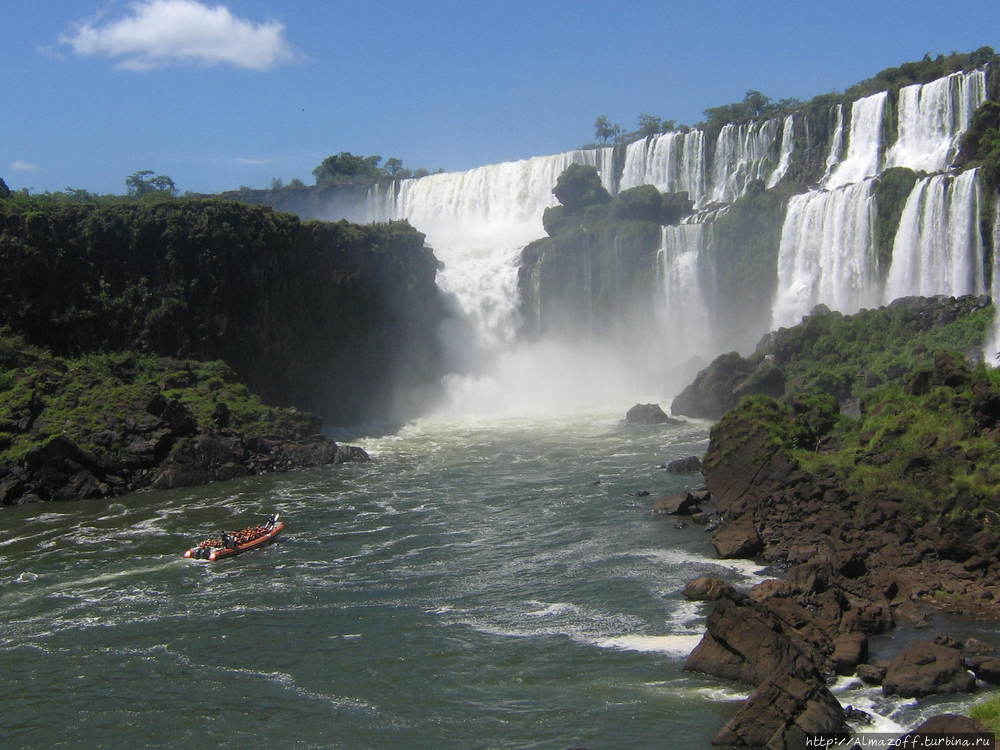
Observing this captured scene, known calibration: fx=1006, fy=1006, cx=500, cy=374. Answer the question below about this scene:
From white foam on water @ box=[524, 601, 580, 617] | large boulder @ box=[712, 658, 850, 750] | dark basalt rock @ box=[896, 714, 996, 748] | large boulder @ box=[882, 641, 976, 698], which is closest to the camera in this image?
dark basalt rock @ box=[896, 714, 996, 748]

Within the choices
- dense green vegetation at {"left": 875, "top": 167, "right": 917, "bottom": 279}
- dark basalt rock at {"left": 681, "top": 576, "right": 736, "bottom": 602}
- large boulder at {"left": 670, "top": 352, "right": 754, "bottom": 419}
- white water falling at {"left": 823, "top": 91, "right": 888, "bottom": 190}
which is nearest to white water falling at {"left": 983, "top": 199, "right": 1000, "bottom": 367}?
dense green vegetation at {"left": 875, "top": 167, "right": 917, "bottom": 279}

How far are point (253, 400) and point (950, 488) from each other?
28895mm

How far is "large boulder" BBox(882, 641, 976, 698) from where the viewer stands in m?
15.8

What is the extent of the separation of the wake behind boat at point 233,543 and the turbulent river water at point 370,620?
1.12 feet

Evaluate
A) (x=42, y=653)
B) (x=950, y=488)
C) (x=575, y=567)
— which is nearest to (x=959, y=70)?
(x=950, y=488)

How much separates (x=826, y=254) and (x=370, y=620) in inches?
1459

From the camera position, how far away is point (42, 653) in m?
20.0

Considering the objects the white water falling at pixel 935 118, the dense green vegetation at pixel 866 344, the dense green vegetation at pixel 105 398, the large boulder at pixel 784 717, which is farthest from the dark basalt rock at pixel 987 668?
the white water falling at pixel 935 118

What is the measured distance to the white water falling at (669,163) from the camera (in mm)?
65875

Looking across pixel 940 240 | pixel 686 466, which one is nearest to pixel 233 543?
pixel 686 466

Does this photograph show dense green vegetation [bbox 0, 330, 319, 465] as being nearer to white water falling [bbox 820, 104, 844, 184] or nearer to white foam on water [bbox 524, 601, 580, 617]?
white foam on water [bbox 524, 601, 580, 617]

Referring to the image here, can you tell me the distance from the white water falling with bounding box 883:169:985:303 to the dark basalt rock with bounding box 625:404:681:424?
12.7 metres

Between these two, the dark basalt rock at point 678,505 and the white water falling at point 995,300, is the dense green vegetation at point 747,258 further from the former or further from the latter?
the dark basalt rock at point 678,505

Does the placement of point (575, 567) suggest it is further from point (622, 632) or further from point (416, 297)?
point (416, 297)
